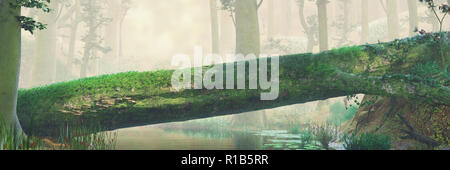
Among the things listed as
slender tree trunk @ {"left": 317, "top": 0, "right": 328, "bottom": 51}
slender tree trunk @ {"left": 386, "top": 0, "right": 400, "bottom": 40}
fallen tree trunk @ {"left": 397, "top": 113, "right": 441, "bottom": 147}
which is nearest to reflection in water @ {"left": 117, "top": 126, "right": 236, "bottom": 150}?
fallen tree trunk @ {"left": 397, "top": 113, "right": 441, "bottom": 147}

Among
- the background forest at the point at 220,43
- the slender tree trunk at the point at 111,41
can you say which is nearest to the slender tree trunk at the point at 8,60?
the background forest at the point at 220,43

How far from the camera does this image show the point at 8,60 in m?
6.82

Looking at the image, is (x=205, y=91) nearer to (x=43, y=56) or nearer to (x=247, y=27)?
(x=247, y=27)

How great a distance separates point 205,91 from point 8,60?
3.95m

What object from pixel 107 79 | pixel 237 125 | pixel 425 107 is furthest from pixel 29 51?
pixel 425 107

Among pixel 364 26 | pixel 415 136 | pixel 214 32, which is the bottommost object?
pixel 415 136

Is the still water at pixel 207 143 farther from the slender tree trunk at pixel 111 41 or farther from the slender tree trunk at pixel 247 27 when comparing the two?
the slender tree trunk at pixel 111 41

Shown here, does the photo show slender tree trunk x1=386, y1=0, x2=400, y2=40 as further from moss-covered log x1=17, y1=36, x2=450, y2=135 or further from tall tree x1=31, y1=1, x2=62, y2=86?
tall tree x1=31, y1=1, x2=62, y2=86

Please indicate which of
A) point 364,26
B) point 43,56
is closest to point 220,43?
point 364,26

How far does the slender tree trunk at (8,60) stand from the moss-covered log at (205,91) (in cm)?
107

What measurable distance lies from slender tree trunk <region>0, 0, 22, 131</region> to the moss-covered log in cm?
107

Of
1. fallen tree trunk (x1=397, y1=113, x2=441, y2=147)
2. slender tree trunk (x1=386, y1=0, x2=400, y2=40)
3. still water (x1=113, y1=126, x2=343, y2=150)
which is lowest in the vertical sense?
still water (x1=113, y1=126, x2=343, y2=150)

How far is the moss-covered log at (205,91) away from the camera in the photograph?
312 inches

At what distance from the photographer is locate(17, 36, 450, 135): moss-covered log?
793 cm
